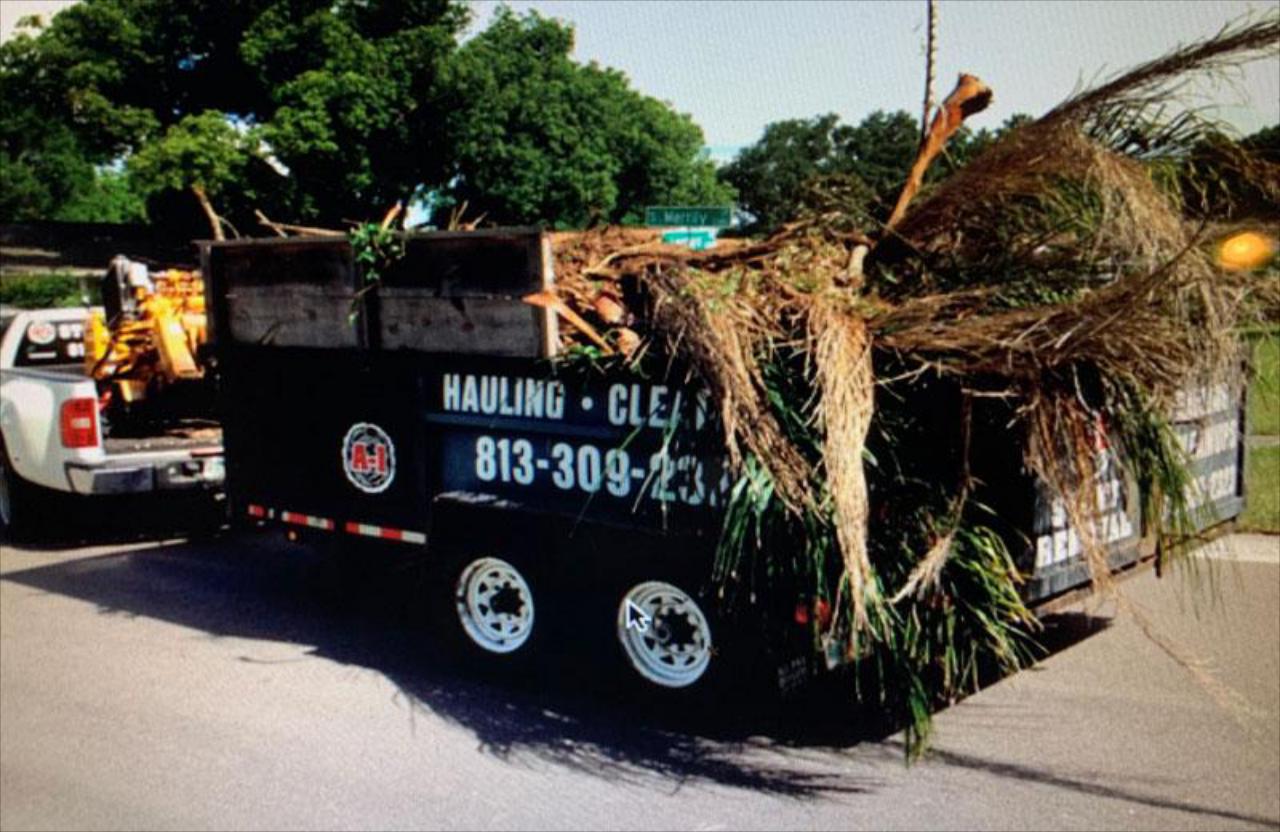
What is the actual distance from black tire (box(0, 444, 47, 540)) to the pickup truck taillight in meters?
1.34

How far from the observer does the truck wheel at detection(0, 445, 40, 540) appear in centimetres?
1084

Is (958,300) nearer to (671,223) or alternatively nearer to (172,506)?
(671,223)

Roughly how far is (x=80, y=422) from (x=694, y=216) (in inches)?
195

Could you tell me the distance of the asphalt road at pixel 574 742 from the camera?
4.94 meters

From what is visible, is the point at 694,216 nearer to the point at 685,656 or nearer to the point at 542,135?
the point at 685,656

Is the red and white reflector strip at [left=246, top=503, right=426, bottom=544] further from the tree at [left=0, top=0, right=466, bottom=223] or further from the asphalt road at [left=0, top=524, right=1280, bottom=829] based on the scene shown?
the tree at [left=0, top=0, right=466, bottom=223]

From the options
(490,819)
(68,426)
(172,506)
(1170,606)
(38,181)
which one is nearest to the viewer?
(490,819)

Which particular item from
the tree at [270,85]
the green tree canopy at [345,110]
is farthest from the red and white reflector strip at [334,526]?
the tree at [270,85]

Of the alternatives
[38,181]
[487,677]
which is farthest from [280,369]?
[38,181]

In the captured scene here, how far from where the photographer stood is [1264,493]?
10156 millimetres

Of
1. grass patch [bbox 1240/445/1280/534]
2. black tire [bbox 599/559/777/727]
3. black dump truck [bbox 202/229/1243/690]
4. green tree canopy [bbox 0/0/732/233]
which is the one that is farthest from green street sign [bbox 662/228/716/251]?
green tree canopy [bbox 0/0/732/233]

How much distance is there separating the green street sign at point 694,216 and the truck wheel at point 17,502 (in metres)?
5.65

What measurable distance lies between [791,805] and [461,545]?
2.32 meters

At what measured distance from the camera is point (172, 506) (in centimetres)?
1221
